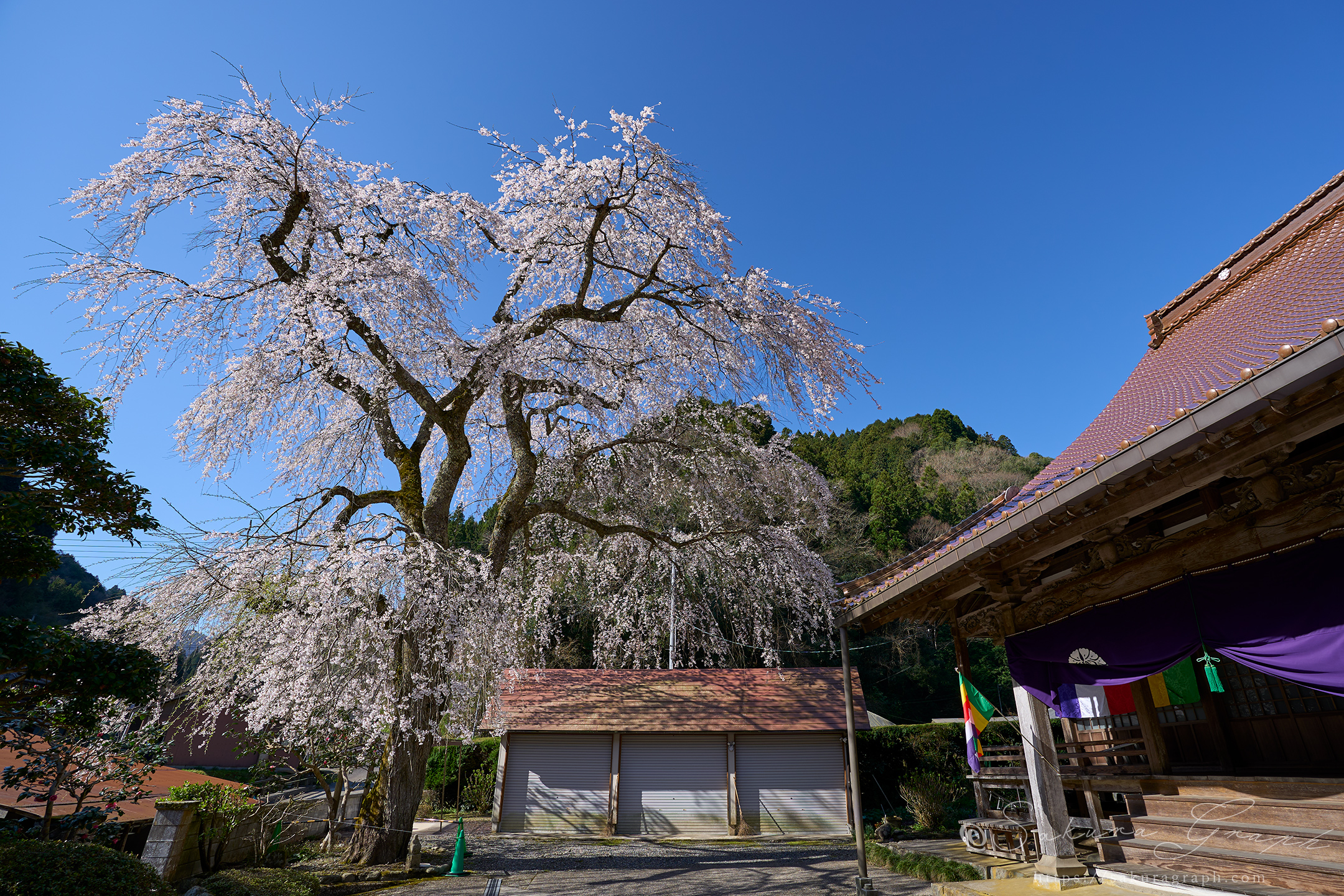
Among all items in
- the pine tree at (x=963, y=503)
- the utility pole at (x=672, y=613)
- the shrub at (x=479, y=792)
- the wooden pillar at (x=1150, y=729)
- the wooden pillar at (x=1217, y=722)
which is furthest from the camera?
the pine tree at (x=963, y=503)

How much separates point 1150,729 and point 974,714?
1.71m

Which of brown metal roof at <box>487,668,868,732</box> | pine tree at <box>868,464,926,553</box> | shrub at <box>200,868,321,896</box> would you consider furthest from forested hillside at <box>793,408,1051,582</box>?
shrub at <box>200,868,321,896</box>

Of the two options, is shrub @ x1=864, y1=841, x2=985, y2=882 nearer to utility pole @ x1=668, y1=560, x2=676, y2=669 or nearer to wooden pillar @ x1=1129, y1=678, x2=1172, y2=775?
wooden pillar @ x1=1129, y1=678, x2=1172, y2=775

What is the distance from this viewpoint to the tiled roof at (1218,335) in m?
4.09

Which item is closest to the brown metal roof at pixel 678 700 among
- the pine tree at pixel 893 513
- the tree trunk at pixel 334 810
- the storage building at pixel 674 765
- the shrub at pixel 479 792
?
the storage building at pixel 674 765

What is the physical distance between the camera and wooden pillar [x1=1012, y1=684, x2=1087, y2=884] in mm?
5551

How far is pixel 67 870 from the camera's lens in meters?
4.68

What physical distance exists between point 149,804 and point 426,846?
4.21 meters

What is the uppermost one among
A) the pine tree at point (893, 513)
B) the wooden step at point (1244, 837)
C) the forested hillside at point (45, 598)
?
the pine tree at point (893, 513)

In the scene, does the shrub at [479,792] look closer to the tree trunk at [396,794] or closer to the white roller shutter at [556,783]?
the white roller shutter at [556,783]

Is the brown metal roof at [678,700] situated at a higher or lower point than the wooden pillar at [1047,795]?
higher

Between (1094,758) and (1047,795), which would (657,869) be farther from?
(1094,758)

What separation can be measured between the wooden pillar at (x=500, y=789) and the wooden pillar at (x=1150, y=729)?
38.2ft

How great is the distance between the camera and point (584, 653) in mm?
21844
